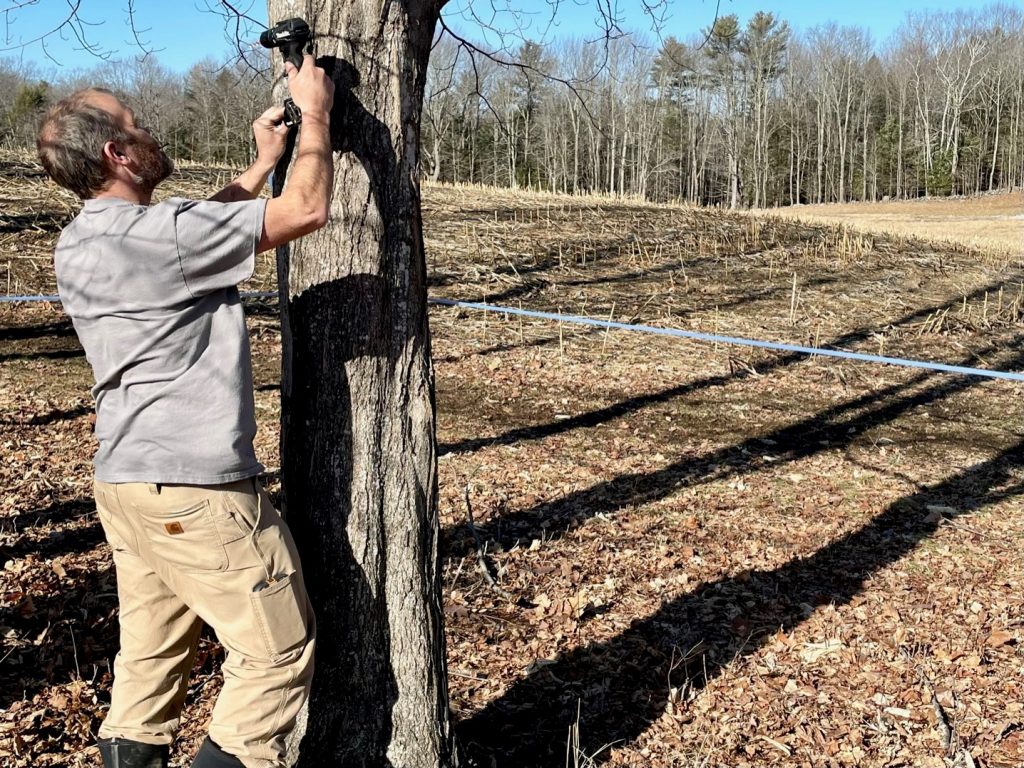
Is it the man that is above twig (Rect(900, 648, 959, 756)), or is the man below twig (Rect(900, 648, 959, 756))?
above

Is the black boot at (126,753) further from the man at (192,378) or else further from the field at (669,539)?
the field at (669,539)

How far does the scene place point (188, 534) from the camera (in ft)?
7.57

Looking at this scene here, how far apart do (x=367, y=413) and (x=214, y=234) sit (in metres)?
0.72

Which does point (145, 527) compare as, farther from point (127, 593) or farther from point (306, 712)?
point (306, 712)

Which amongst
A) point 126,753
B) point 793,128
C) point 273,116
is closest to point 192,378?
point 273,116

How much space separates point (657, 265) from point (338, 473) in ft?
40.5

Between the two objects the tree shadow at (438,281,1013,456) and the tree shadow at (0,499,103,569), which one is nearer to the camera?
the tree shadow at (0,499,103,569)

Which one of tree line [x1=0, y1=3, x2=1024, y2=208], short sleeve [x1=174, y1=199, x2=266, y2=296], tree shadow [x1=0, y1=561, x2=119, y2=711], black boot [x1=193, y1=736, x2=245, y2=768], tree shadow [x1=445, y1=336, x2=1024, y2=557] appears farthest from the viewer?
tree line [x1=0, y1=3, x2=1024, y2=208]

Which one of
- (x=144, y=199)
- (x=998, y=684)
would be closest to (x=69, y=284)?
(x=144, y=199)

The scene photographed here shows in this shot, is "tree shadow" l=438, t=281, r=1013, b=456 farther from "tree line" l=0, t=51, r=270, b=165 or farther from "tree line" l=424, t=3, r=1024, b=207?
"tree line" l=424, t=3, r=1024, b=207

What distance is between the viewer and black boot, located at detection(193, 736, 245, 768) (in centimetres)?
241

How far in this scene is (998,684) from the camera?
150 inches

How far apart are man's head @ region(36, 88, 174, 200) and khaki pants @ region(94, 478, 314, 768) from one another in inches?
31.2

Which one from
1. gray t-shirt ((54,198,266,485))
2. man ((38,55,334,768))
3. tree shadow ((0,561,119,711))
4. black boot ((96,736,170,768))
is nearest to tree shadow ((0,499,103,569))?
tree shadow ((0,561,119,711))
